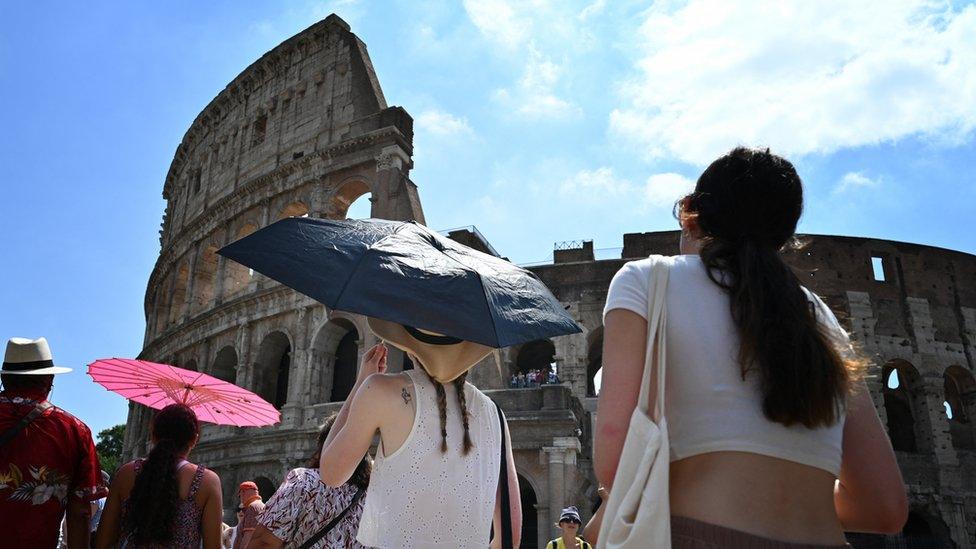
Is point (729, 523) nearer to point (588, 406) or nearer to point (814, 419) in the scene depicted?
point (814, 419)

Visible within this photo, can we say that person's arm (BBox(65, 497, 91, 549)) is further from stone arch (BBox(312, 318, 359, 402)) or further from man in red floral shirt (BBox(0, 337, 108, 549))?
stone arch (BBox(312, 318, 359, 402))

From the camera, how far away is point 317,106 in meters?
23.3

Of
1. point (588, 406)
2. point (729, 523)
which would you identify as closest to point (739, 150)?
point (729, 523)

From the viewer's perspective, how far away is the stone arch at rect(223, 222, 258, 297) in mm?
22812

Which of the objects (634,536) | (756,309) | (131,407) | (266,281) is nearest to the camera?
(634,536)

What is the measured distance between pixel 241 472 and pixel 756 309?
20010 millimetres

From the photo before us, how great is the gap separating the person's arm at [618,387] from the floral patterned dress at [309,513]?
1.76 meters

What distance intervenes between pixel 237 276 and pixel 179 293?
498 cm

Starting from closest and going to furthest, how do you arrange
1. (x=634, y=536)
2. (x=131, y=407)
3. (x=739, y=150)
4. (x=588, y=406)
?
1. (x=634, y=536)
2. (x=739, y=150)
3. (x=588, y=406)
4. (x=131, y=407)

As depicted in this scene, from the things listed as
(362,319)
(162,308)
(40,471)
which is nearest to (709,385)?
(40,471)

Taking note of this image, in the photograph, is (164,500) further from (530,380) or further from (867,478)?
(530,380)

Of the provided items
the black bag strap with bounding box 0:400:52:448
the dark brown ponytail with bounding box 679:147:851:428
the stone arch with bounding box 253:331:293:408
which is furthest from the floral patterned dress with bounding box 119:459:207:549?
the stone arch with bounding box 253:331:293:408

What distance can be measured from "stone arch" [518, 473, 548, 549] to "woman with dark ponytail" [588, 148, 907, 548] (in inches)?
498

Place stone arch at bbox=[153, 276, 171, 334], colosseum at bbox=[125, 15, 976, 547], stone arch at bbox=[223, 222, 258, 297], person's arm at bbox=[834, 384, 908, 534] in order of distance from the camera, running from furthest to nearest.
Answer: stone arch at bbox=[153, 276, 171, 334], stone arch at bbox=[223, 222, 258, 297], colosseum at bbox=[125, 15, 976, 547], person's arm at bbox=[834, 384, 908, 534]
